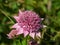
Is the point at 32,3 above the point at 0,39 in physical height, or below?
above

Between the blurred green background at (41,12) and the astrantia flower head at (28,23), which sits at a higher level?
the astrantia flower head at (28,23)

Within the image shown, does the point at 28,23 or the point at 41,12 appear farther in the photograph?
the point at 41,12

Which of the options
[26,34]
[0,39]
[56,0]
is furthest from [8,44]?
[26,34]

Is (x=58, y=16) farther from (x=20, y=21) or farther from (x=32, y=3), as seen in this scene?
(x=20, y=21)

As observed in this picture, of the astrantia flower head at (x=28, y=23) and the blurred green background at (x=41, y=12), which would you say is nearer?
the astrantia flower head at (x=28, y=23)

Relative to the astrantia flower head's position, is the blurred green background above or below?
below

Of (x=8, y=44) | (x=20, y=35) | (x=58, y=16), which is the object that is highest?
(x=20, y=35)

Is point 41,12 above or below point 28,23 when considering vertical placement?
below

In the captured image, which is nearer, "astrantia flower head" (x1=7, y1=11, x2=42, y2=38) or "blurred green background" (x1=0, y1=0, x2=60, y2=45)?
"astrantia flower head" (x1=7, y1=11, x2=42, y2=38)
